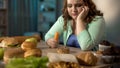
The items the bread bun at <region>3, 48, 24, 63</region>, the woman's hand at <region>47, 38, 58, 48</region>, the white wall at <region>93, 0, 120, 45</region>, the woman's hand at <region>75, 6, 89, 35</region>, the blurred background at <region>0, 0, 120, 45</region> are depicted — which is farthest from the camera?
the blurred background at <region>0, 0, 120, 45</region>

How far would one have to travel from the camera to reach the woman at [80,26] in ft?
5.34

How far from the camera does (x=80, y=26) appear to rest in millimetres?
1703

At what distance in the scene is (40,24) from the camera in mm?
3977

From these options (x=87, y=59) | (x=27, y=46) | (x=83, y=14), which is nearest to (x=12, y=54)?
(x=27, y=46)

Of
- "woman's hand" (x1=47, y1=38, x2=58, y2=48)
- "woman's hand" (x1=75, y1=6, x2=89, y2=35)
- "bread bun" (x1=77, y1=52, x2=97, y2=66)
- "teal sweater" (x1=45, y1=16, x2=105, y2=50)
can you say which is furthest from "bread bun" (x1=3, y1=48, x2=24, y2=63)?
"woman's hand" (x1=75, y1=6, x2=89, y2=35)

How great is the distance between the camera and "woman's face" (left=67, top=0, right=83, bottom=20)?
1.74 m

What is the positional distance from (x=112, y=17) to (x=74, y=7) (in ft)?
3.33

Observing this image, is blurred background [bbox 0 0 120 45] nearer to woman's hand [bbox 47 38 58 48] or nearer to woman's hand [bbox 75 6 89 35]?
woman's hand [bbox 75 6 89 35]

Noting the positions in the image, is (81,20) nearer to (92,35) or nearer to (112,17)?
(92,35)

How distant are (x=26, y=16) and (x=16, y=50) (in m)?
2.94

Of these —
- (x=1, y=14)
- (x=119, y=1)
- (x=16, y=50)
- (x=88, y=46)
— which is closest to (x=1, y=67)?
(x=16, y=50)

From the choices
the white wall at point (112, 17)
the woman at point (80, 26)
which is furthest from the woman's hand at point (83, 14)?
the white wall at point (112, 17)

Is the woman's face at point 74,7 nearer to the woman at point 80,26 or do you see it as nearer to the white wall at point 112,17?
the woman at point 80,26

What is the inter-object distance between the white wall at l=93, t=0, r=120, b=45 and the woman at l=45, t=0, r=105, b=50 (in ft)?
2.46
